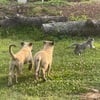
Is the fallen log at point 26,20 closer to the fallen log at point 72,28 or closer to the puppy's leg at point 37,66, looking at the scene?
the fallen log at point 72,28

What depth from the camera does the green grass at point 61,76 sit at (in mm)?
9484

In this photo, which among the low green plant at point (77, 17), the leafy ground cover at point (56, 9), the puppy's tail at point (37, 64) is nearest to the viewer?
the puppy's tail at point (37, 64)

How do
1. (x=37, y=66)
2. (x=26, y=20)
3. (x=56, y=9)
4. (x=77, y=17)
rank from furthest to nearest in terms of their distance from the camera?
(x=56, y=9) < (x=77, y=17) < (x=26, y=20) < (x=37, y=66)

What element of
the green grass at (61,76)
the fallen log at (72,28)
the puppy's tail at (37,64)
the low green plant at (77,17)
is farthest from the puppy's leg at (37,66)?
the low green plant at (77,17)

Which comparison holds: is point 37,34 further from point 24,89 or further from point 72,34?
point 24,89

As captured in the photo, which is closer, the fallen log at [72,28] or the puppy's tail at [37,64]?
the puppy's tail at [37,64]

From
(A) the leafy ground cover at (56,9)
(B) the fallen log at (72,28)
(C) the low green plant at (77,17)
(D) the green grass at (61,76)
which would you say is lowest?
(D) the green grass at (61,76)

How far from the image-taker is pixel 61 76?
34.9 feet

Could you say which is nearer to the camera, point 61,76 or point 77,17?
point 61,76

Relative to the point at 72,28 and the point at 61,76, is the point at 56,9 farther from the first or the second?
the point at 61,76

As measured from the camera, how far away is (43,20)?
15328mm

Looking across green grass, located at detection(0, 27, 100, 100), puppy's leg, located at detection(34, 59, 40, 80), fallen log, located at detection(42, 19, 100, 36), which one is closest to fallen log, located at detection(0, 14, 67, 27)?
fallen log, located at detection(42, 19, 100, 36)

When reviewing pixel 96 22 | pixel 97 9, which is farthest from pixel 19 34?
pixel 97 9

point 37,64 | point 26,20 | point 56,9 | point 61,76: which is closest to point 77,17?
point 56,9
